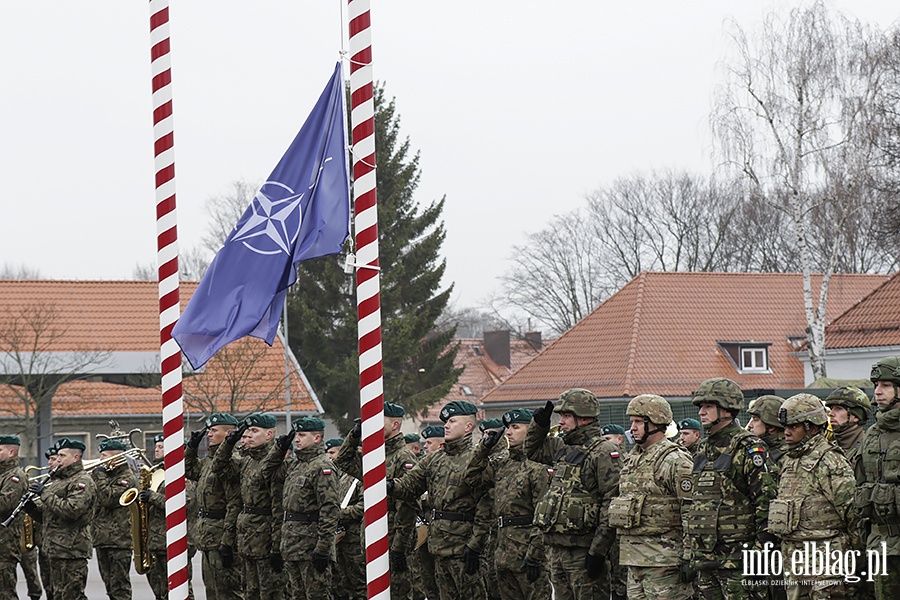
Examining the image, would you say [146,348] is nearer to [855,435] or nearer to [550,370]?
[550,370]

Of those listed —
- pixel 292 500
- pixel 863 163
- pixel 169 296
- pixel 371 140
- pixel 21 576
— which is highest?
pixel 863 163

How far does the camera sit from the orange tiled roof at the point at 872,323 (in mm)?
36938

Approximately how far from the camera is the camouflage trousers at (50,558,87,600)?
14711 mm

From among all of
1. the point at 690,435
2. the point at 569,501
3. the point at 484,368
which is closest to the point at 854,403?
the point at 690,435

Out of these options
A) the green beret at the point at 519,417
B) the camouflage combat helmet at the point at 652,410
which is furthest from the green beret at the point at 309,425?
the camouflage combat helmet at the point at 652,410

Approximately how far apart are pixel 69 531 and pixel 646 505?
25.3ft

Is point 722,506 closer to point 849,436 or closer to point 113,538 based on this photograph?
point 849,436

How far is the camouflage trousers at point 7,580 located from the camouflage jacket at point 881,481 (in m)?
10.6

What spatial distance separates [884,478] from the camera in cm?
877

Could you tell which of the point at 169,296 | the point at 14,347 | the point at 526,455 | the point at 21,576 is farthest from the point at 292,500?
the point at 14,347

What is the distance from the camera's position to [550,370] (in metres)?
44.7

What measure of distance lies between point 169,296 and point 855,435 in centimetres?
532

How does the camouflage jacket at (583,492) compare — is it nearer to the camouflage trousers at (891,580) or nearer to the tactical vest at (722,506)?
the tactical vest at (722,506)

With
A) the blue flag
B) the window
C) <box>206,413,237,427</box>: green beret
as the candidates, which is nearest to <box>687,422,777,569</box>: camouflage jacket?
the blue flag
